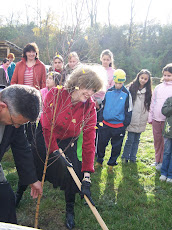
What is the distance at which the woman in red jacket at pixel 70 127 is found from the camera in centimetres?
245

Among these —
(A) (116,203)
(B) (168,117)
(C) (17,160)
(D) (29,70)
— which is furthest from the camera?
(D) (29,70)

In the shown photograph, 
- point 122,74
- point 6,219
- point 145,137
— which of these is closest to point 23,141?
point 6,219

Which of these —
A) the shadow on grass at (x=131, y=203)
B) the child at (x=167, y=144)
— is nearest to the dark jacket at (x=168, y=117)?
the child at (x=167, y=144)

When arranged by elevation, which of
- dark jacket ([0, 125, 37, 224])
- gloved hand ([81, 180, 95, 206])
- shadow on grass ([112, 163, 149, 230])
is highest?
dark jacket ([0, 125, 37, 224])

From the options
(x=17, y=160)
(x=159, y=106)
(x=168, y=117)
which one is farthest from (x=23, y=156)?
(x=159, y=106)

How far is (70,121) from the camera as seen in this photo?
2.63 metres

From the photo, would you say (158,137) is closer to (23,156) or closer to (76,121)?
(76,121)

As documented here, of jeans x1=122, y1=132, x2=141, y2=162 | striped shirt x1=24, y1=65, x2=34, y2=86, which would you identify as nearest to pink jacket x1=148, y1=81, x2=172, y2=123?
jeans x1=122, y1=132, x2=141, y2=162

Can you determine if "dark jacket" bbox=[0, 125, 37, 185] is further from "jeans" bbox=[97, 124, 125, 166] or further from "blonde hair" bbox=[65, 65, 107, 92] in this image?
"jeans" bbox=[97, 124, 125, 166]

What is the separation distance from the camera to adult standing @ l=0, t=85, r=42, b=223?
1789mm

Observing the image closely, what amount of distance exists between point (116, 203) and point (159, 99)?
90.4 inches

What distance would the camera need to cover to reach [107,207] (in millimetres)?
3137

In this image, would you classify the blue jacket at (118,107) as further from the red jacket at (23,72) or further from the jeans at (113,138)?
the red jacket at (23,72)

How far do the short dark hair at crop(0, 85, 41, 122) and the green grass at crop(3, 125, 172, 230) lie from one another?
1.63 m
